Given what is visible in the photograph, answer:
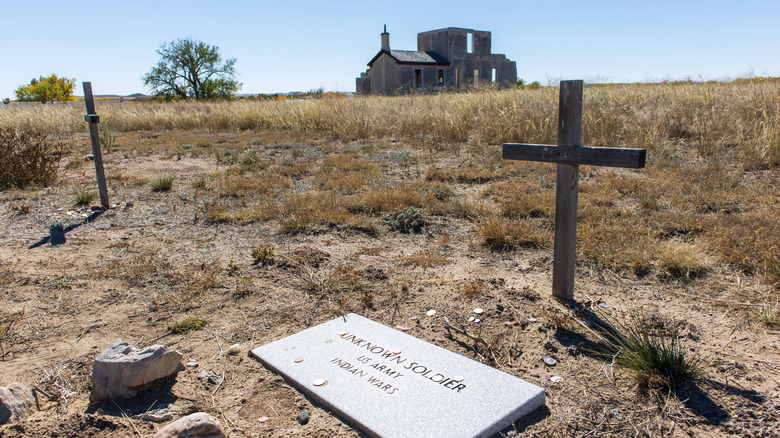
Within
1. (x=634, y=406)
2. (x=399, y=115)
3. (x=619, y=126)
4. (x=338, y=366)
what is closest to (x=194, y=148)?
(x=399, y=115)

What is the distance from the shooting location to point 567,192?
3.44 metres

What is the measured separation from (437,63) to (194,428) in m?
37.0

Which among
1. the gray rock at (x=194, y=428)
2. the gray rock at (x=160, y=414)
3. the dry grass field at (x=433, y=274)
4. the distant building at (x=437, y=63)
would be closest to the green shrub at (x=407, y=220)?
the dry grass field at (x=433, y=274)

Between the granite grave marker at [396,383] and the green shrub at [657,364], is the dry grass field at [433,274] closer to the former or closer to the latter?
the green shrub at [657,364]

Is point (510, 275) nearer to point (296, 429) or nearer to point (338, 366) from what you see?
point (338, 366)

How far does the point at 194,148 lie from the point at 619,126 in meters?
9.96

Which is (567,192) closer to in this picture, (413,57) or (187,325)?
(187,325)

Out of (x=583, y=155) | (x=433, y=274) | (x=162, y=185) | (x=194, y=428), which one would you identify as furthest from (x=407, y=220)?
(x=162, y=185)

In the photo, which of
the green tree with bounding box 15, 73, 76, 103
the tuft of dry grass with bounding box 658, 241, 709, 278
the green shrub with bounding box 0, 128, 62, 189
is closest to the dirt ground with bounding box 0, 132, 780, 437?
the tuft of dry grass with bounding box 658, 241, 709, 278

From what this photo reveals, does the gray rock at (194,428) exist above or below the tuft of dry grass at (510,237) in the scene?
below

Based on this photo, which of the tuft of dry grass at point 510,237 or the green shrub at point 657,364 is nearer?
the green shrub at point 657,364

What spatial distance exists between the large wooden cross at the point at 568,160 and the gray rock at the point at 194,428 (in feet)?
8.10

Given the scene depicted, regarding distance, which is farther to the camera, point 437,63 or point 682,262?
point 437,63

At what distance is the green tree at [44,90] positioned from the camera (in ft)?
177
